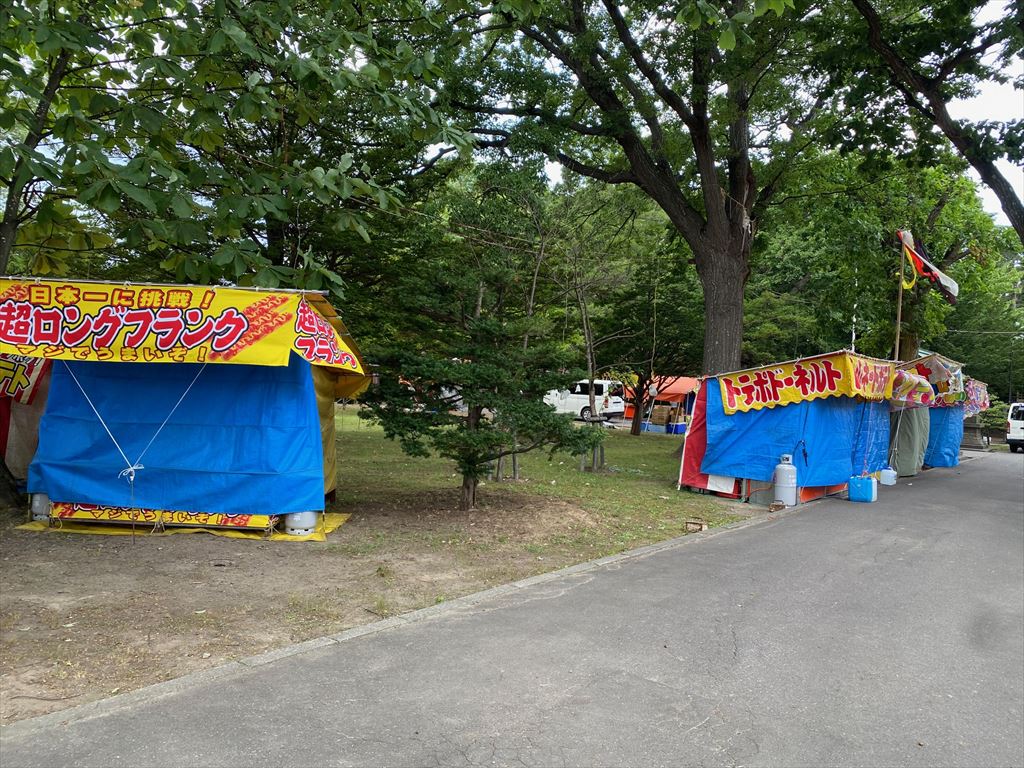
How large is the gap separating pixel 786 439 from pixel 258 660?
10.4 metres

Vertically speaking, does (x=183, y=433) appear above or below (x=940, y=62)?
below

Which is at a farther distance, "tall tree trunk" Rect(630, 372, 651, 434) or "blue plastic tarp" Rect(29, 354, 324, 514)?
"tall tree trunk" Rect(630, 372, 651, 434)

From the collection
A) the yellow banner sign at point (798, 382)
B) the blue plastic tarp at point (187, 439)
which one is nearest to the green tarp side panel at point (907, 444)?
the yellow banner sign at point (798, 382)

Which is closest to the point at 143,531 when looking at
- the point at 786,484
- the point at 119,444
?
the point at 119,444

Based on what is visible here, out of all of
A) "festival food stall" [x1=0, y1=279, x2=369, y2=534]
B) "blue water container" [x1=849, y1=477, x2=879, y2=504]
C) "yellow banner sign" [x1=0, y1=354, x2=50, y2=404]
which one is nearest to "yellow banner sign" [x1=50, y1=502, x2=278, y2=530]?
"festival food stall" [x1=0, y1=279, x2=369, y2=534]

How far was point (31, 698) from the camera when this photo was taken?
3861mm

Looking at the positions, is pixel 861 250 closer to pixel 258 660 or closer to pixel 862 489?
pixel 862 489

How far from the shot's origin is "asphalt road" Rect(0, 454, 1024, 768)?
350 centimetres

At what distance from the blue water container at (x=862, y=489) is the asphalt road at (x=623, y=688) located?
5.97m

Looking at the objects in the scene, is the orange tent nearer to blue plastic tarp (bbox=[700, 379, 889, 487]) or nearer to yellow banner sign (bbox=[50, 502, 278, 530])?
blue plastic tarp (bbox=[700, 379, 889, 487])

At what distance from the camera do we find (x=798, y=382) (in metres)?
12.3

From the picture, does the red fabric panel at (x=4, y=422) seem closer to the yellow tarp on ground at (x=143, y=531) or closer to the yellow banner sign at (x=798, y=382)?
the yellow tarp on ground at (x=143, y=531)

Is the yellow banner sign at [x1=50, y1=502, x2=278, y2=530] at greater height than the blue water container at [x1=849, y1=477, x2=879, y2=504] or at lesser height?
lesser

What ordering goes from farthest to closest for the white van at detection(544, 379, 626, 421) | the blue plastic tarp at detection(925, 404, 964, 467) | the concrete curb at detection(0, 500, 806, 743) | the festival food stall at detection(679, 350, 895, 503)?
the white van at detection(544, 379, 626, 421) → the blue plastic tarp at detection(925, 404, 964, 467) → the festival food stall at detection(679, 350, 895, 503) → the concrete curb at detection(0, 500, 806, 743)
